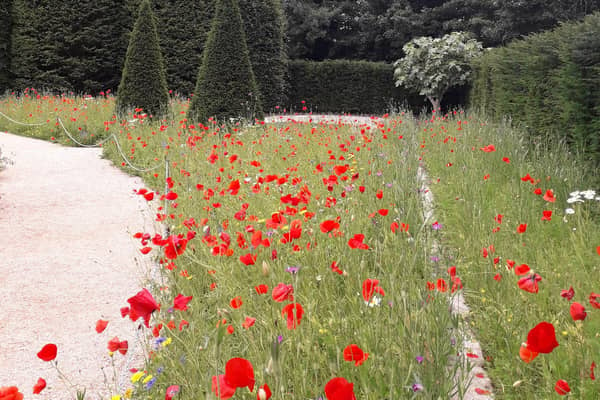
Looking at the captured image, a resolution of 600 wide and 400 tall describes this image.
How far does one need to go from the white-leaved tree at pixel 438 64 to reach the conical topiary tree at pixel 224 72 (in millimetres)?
10595

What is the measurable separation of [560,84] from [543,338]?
4.63 metres

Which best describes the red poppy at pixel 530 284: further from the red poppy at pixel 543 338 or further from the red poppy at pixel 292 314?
the red poppy at pixel 292 314

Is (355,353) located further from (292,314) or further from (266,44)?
(266,44)

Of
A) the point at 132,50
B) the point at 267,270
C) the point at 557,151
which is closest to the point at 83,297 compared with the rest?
the point at 267,270

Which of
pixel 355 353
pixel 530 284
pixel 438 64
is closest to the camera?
pixel 355 353

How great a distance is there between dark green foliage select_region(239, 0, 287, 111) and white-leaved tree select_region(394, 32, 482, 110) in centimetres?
511

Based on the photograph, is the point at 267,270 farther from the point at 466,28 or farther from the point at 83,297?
the point at 466,28

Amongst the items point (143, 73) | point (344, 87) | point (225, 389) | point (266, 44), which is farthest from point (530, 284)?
point (344, 87)

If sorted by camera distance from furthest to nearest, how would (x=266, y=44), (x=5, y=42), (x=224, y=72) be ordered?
(x=266, y=44) → (x=5, y=42) → (x=224, y=72)

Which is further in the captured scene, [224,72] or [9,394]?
[224,72]

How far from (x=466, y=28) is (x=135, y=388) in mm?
24088

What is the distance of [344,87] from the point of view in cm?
2141

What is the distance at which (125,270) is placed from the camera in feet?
13.2

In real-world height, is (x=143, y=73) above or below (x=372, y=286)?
above
